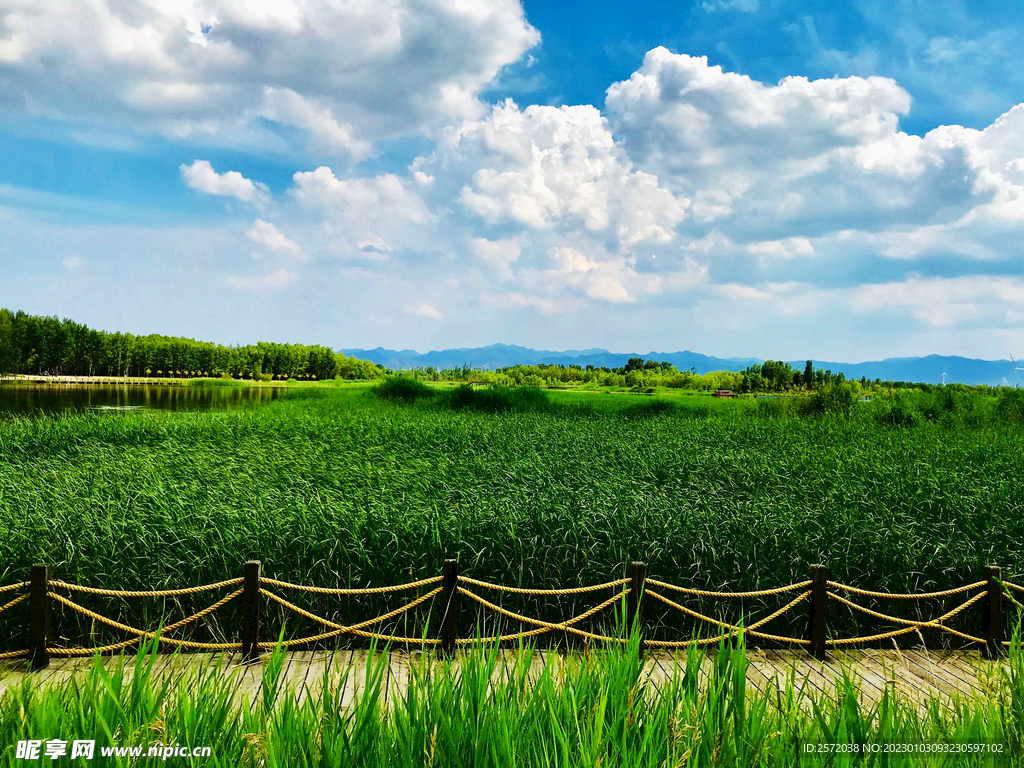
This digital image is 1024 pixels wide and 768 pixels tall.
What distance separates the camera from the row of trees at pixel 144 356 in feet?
268

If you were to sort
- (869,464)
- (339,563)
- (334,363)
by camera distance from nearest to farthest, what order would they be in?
1. (339,563)
2. (869,464)
3. (334,363)

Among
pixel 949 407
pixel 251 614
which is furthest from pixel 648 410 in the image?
pixel 251 614

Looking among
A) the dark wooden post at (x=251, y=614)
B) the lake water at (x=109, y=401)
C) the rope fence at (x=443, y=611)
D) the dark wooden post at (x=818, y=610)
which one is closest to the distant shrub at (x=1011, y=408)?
the rope fence at (x=443, y=611)

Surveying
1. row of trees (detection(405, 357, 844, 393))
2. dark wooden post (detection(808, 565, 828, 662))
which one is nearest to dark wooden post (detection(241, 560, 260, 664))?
dark wooden post (detection(808, 565, 828, 662))

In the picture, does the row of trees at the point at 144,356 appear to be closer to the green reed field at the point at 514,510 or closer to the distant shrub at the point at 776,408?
the distant shrub at the point at 776,408

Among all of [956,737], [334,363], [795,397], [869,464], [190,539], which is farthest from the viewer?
[334,363]

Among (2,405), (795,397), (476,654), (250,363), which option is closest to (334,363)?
(250,363)

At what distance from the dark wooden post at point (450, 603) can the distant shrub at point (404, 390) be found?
26259 millimetres

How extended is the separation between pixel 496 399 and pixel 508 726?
26.2 m

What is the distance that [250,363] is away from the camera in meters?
103

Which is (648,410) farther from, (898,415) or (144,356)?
(144,356)

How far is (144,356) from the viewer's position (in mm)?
95000

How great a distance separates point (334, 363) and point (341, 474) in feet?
319

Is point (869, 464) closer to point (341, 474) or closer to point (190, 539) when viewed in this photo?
point (341, 474)
